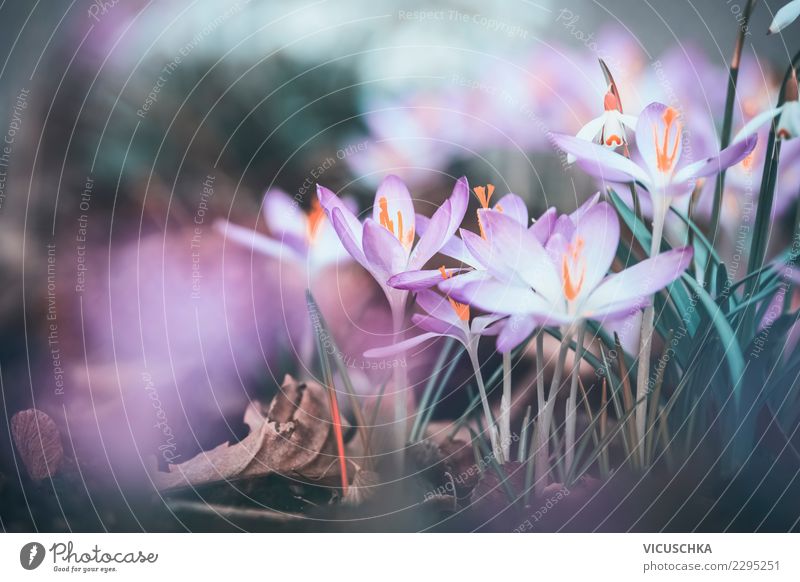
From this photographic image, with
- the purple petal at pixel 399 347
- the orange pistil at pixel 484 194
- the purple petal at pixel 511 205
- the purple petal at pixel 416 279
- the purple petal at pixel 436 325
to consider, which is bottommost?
the purple petal at pixel 399 347

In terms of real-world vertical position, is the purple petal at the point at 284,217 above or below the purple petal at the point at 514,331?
above

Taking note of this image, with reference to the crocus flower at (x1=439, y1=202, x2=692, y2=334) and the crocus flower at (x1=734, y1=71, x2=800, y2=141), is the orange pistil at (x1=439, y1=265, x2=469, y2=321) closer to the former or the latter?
the crocus flower at (x1=439, y1=202, x2=692, y2=334)

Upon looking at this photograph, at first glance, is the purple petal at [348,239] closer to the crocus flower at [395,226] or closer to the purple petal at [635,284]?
the crocus flower at [395,226]

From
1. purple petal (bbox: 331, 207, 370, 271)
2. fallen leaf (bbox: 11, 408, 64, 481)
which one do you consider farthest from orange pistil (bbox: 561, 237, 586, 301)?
fallen leaf (bbox: 11, 408, 64, 481)

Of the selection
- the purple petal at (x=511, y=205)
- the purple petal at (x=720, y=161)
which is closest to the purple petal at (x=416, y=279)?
the purple petal at (x=511, y=205)

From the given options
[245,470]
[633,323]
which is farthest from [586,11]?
[245,470]

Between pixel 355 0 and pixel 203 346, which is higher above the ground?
pixel 355 0
